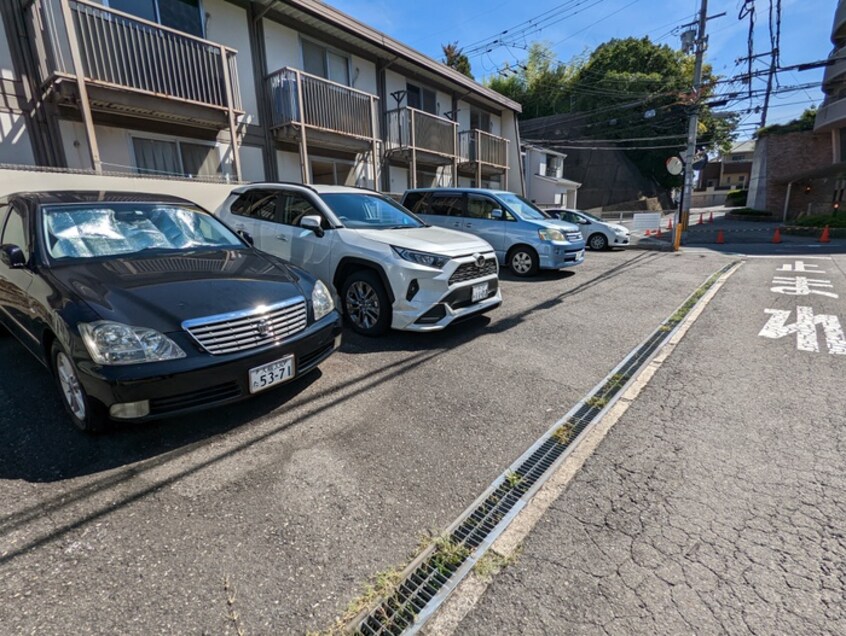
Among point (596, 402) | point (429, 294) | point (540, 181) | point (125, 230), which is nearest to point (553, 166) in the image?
point (540, 181)

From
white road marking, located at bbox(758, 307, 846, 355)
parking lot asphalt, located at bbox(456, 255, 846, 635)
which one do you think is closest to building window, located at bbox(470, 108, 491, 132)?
white road marking, located at bbox(758, 307, 846, 355)

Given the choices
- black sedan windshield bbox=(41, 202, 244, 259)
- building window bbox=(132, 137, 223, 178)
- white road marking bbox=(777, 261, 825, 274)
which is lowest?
white road marking bbox=(777, 261, 825, 274)

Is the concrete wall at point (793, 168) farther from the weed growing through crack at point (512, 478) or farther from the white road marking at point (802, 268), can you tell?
the weed growing through crack at point (512, 478)

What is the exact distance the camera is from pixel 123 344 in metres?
2.29

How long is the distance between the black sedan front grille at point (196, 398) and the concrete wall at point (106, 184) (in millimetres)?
4600

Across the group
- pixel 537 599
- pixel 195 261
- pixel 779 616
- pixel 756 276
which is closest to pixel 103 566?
pixel 537 599

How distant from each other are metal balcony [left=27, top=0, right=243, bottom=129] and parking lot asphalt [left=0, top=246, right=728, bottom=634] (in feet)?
14.5

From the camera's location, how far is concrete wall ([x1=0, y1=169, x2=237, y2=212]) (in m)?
5.35

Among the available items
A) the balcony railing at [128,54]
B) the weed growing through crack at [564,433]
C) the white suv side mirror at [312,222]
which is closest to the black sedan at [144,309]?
the white suv side mirror at [312,222]

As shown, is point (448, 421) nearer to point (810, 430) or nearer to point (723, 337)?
point (810, 430)

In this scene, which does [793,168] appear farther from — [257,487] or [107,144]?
[257,487]

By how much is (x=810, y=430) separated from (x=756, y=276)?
7507mm

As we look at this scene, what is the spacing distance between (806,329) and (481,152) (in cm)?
1164

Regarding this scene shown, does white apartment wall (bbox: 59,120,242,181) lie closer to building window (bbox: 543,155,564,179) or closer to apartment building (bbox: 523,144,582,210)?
apartment building (bbox: 523,144,582,210)
